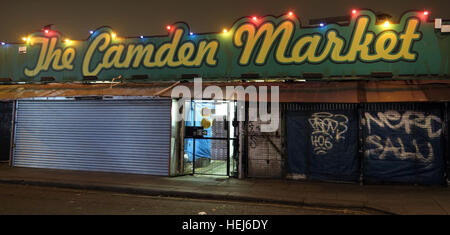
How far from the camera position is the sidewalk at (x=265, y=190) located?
25.6 ft

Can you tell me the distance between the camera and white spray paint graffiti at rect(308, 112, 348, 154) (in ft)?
34.4

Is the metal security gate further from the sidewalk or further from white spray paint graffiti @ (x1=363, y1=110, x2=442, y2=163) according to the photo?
white spray paint graffiti @ (x1=363, y1=110, x2=442, y2=163)

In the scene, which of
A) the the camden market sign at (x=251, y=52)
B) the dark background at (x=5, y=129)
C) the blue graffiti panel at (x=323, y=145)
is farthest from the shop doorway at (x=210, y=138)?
the dark background at (x=5, y=129)

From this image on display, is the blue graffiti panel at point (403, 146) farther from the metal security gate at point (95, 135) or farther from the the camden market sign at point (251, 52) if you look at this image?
the metal security gate at point (95, 135)

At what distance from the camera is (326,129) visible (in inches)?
417

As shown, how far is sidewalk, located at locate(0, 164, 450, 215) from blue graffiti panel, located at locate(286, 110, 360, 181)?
43cm

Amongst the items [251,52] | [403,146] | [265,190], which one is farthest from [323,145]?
[251,52]

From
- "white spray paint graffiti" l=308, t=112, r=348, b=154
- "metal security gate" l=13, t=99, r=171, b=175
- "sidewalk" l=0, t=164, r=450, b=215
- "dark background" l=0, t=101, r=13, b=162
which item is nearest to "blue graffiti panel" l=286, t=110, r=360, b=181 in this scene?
"white spray paint graffiti" l=308, t=112, r=348, b=154

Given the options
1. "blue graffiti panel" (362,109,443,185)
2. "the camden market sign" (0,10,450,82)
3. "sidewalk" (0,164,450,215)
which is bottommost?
"sidewalk" (0,164,450,215)

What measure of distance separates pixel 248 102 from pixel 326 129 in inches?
106

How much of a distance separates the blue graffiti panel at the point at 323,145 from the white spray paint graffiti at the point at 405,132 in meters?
0.53

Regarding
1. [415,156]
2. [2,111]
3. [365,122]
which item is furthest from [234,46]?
[2,111]

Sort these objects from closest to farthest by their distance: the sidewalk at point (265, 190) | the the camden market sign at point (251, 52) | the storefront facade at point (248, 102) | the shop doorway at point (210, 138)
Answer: the sidewalk at point (265, 190), the storefront facade at point (248, 102), the the camden market sign at point (251, 52), the shop doorway at point (210, 138)

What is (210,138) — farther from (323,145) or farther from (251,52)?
(323,145)
